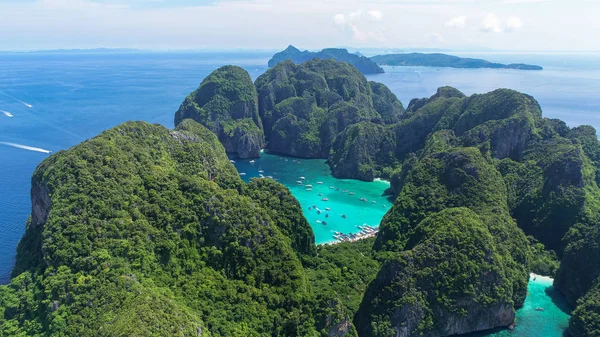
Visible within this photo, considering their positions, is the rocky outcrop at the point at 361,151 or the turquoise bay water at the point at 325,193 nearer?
the turquoise bay water at the point at 325,193

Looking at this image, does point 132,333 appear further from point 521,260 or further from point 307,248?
point 521,260

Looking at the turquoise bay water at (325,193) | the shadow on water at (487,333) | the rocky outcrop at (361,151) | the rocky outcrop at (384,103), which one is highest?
the rocky outcrop at (384,103)

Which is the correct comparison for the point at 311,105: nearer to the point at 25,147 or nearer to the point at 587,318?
the point at 25,147

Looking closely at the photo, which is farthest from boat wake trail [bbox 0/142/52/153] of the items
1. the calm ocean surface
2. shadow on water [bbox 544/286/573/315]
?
shadow on water [bbox 544/286/573/315]

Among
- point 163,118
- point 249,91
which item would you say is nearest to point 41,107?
point 163,118

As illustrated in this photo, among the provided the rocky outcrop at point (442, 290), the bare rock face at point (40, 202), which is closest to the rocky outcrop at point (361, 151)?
the rocky outcrop at point (442, 290)

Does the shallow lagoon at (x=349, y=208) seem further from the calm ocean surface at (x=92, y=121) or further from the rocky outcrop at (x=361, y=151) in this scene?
the rocky outcrop at (x=361, y=151)

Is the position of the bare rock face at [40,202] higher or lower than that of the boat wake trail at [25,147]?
higher
